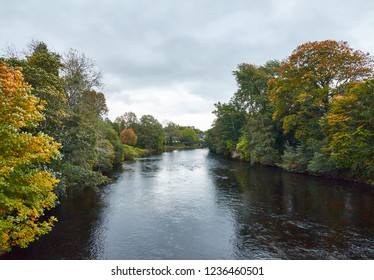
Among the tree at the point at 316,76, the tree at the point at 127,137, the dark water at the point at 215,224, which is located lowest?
the dark water at the point at 215,224

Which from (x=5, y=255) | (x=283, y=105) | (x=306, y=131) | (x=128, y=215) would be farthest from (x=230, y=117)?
(x=5, y=255)

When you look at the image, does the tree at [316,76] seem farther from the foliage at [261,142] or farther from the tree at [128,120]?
the tree at [128,120]

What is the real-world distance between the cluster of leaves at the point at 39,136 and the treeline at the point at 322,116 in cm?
2025

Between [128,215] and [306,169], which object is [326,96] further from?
[128,215]

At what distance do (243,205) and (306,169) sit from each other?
14509mm

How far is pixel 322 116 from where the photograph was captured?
87.7 feet

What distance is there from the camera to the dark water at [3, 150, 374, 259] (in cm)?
950

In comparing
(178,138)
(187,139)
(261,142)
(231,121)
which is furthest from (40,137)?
(187,139)

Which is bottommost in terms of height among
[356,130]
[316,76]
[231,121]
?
[356,130]

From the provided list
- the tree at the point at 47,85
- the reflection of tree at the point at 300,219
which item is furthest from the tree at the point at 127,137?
the tree at the point at 47,85

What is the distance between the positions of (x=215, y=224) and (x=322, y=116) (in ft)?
68.2

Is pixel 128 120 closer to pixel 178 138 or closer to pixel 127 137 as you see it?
pixel 127 137

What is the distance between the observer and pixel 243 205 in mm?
15703

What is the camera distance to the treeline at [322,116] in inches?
779
